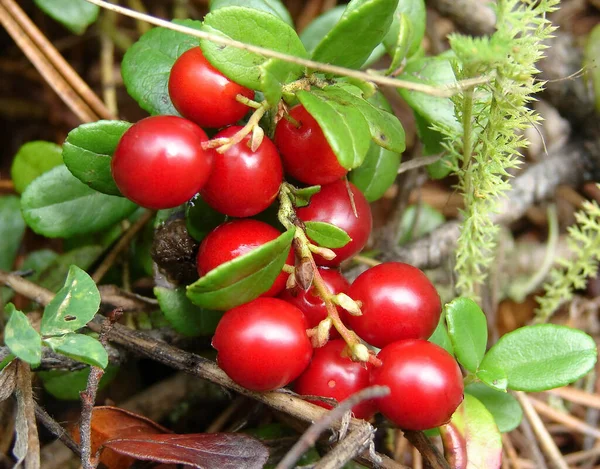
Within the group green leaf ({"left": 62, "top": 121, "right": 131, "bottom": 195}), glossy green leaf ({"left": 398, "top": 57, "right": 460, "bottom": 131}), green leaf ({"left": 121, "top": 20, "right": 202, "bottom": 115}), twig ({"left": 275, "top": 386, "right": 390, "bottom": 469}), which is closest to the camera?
twig ({"left": 275, "top": 386, "right": 390, "bottom": 469})

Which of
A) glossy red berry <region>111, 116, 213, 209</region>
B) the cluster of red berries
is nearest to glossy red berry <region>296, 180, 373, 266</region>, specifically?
the cluster of red berries

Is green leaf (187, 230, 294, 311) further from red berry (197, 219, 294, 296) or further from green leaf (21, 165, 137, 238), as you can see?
green leaf (21, 165, 137, 238)

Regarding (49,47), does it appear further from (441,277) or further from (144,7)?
(441,277)

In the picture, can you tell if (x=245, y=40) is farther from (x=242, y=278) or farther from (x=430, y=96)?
(x=430, y=96)

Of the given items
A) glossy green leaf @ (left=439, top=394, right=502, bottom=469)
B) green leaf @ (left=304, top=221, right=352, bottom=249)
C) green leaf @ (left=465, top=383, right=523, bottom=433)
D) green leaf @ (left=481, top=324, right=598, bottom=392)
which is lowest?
green leaf @ (left=465, top=383, right=523, bottom=433)

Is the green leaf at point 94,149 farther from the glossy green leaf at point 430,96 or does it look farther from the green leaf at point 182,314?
the glossy green leaf at point 430,96

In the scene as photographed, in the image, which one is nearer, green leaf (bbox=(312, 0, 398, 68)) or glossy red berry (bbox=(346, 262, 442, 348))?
green leaf (bbox=(312, 0, 398, 68))

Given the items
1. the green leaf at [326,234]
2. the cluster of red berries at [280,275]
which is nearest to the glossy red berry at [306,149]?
the cluster of red berries at [280,275]
